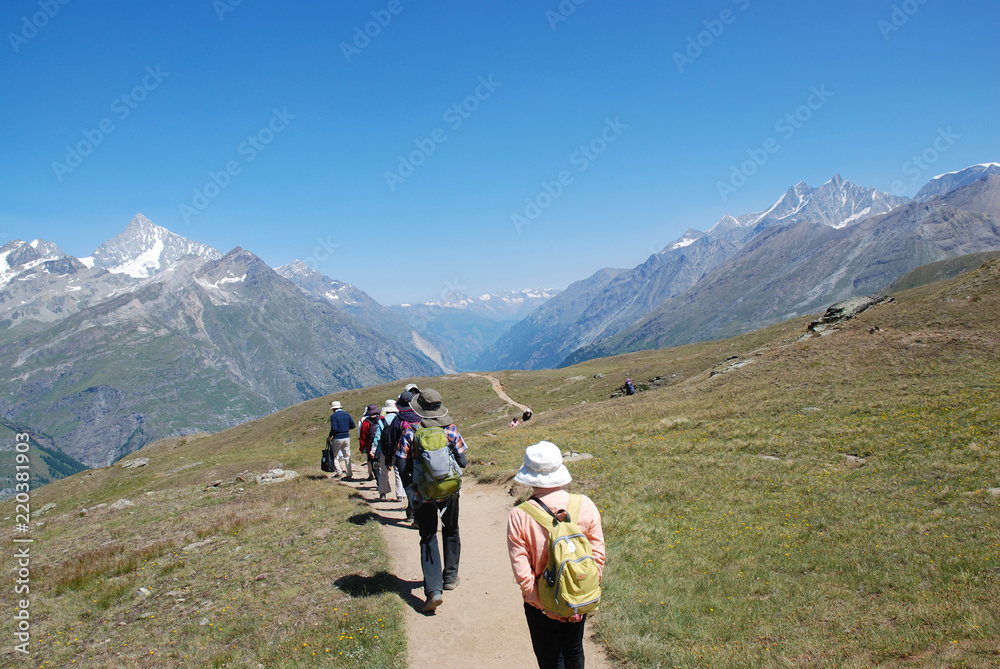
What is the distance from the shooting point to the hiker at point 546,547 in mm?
6113

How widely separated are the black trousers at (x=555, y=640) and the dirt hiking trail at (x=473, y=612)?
8.31 ft

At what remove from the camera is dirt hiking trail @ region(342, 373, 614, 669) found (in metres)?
9.01

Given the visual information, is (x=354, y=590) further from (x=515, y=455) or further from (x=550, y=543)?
(x=515, y=455)

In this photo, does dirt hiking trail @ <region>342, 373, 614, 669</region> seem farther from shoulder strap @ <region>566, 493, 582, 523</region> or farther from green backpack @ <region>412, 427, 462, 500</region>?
shoulder strap @ <region>566, 493, 582, 523</region>

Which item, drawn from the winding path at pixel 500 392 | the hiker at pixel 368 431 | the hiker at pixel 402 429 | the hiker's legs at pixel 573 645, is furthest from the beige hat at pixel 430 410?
the winding path at pixel 500 392

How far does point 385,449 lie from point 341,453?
10.5m

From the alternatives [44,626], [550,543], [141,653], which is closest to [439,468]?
[550,543]

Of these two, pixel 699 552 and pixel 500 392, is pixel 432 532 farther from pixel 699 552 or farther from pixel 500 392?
pixel 500 392

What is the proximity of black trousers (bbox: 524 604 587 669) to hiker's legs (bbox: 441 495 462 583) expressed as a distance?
15.1ft

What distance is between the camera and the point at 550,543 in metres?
6.01

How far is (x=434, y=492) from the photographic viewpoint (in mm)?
10195

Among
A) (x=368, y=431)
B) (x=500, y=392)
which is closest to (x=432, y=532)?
(x=368, y=431)

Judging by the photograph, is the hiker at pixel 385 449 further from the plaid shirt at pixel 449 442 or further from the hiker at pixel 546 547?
the hiker at pixel 546 547

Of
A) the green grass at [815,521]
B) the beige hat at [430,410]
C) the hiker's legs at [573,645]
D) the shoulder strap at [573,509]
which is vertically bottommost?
the green grass at [815,521]
